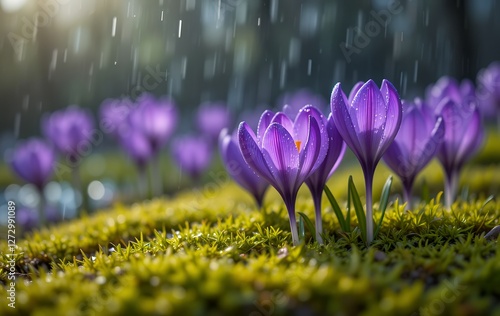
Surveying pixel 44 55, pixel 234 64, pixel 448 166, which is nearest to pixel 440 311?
pixel 448 166

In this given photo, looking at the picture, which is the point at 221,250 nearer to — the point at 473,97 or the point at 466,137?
the point at 466,137

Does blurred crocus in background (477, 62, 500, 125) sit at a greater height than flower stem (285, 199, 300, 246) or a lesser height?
greater

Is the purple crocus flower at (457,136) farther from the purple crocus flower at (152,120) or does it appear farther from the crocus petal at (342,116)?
the purple crocus flower at (152,120)

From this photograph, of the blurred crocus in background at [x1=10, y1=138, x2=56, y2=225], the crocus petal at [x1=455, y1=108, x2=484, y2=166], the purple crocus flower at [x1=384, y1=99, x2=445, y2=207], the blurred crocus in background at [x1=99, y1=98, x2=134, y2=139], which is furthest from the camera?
the blurred crocus in background at [x1=99, y1=98, x2=134, y2=139]

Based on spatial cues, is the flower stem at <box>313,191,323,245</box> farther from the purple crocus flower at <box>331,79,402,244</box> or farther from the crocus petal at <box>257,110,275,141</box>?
the crocus petal at <box>257,110,275,141</box>

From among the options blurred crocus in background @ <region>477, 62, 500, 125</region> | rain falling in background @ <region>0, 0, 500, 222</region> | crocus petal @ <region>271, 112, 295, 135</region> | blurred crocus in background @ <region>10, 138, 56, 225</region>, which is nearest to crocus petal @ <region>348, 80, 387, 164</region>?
crocus petal @ <region>271, 112, 295, 135</region>

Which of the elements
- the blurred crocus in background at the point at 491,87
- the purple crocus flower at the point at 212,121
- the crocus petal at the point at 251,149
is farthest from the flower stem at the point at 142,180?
the blurred crocus in background at the point at 491,87
